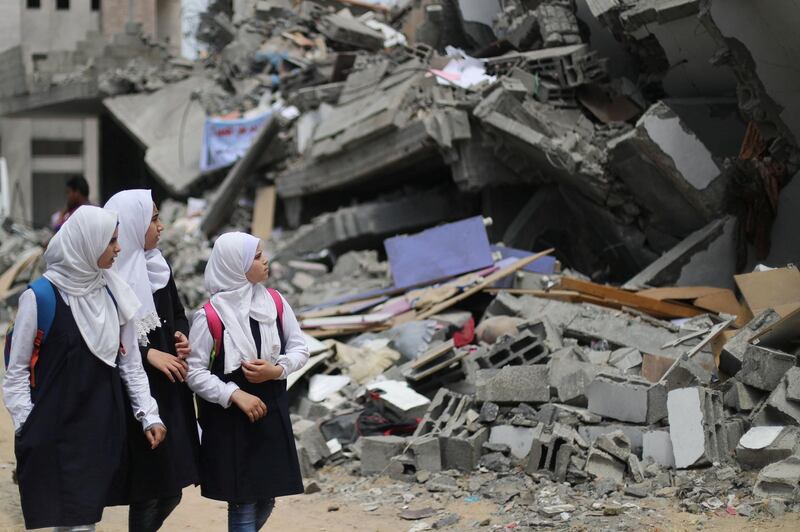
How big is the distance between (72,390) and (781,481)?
3.67 metres

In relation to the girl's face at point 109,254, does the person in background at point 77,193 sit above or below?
below

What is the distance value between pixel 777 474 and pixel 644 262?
20.4ft

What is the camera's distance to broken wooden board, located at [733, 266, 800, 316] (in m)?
7.60

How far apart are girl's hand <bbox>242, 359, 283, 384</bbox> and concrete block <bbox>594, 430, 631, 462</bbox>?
297 centimetres

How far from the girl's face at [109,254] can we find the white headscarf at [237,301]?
16.1 inches

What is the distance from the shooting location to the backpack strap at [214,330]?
3686 mm

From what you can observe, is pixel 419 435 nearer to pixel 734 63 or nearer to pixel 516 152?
pixel 734 63

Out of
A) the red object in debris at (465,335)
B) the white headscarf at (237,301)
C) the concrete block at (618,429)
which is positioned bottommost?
the concrete block at (618,429)

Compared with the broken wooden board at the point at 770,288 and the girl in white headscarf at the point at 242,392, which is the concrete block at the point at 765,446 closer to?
the broken wooden board at the point at 770,288

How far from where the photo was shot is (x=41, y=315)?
3.27 m

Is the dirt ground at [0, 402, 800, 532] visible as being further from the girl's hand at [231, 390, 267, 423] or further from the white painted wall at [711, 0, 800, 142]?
the white painted wall at [711, 0, 800, 142]

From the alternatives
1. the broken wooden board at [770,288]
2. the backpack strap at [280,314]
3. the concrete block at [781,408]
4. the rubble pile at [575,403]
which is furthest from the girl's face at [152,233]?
the broken wooden board at [770,288]

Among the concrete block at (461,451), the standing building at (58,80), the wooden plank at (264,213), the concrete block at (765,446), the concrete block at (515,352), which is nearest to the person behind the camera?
the concrete block at (765,446)

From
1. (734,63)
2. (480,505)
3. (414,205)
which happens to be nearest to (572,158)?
(734,63)
